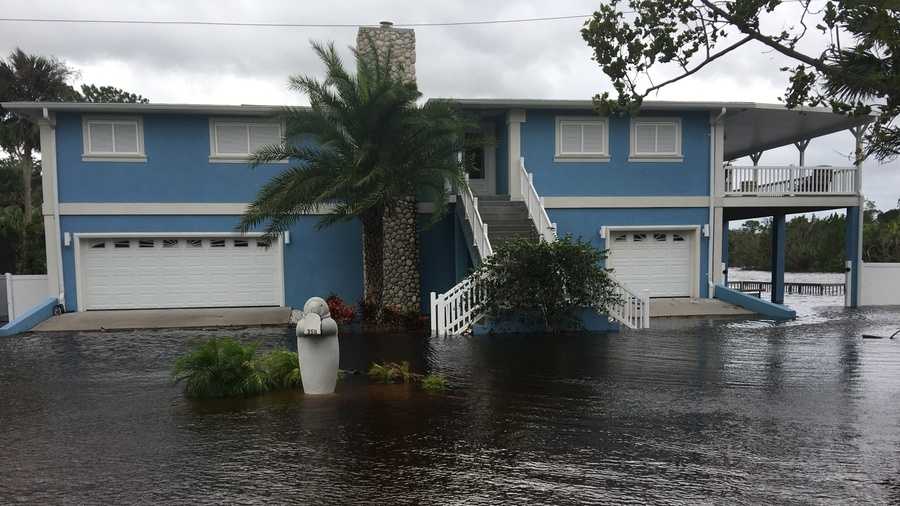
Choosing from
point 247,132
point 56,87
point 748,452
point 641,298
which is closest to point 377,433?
point 748,452

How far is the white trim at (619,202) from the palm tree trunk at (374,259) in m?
4.67

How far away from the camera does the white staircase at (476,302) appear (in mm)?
12750

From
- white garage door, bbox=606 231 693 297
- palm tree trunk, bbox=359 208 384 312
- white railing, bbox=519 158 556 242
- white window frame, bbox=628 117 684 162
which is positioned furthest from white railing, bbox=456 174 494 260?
white window frame, bbox=628 117 684 162

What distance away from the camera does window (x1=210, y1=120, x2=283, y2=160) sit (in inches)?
646

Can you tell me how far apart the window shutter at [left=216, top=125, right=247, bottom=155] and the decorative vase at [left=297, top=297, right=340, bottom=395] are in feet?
34.1

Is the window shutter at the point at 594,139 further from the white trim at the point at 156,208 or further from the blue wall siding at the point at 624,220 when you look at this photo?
the white trim at the point at 156,208

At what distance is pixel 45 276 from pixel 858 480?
58.6 feet

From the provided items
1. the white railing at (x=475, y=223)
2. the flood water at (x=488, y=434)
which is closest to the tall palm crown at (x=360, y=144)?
the white railing at (x=475, y=223)

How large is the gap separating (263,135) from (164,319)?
5270mm

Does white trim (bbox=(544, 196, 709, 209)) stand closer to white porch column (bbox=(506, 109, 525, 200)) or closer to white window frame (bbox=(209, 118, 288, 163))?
white porch column (bbox=(506, 109, 525, 200))

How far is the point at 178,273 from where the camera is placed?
16547mm

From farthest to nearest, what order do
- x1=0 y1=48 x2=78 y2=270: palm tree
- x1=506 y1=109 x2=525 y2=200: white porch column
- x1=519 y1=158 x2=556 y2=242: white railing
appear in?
x1=0 y1=48 x2=78 y2=270: palm tree → x1=506 y1=109 x2=525 y2=200: white porch column → x1=519 y1=158 x2=556 y2=242: white railing

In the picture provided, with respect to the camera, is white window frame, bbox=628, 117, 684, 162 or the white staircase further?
white window frame, bbox=628, 117, 684, 162

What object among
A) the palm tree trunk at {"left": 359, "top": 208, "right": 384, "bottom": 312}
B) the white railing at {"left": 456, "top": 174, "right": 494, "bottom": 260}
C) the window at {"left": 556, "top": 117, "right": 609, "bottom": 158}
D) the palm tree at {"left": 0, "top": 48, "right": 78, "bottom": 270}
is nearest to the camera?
the white railing at {"left": 456, "top": 174, "right": 494, "bottom": 260}
